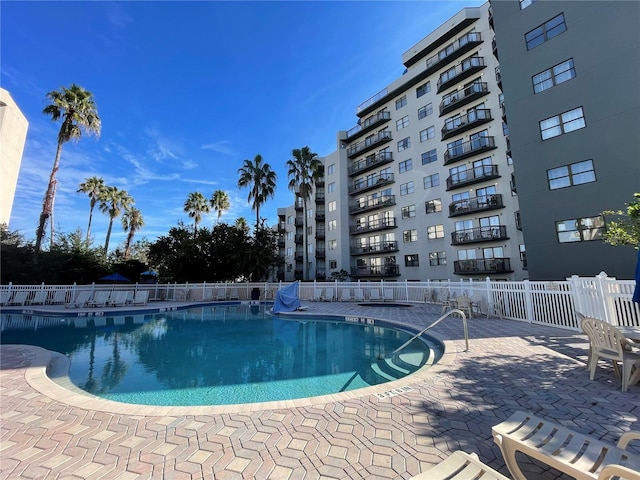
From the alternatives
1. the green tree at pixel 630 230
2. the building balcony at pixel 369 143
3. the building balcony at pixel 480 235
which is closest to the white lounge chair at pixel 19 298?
the green tree at pixel 630 230

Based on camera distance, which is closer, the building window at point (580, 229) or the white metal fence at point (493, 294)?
the white metal fence at point (493, 294)

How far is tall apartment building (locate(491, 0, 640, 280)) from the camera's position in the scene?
12.7 m

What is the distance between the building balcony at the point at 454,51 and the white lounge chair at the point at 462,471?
30.0 metres

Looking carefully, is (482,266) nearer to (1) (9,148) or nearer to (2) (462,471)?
(2) (462,471)

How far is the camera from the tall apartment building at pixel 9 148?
82.1 ft

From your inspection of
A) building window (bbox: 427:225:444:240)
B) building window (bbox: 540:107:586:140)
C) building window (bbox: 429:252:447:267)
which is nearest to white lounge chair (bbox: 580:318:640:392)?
building window (bbox: 540:107:586:140)

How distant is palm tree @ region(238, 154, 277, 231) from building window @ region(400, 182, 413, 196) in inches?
537

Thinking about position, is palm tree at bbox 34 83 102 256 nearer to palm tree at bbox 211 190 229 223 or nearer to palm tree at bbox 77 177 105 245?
palm tree at bbox 77 177 105 245

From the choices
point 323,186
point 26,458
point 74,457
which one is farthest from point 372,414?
point 323,186

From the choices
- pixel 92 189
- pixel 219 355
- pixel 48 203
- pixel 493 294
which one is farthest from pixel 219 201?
pixel 493 294

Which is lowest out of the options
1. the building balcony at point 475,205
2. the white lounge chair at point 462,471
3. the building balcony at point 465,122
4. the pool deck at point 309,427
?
the pool deck at point 309,427

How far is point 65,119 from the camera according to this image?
20203 mm

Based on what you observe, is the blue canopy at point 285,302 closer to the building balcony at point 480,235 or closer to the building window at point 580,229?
the building window at point 580,229

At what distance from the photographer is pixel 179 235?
25.5m
